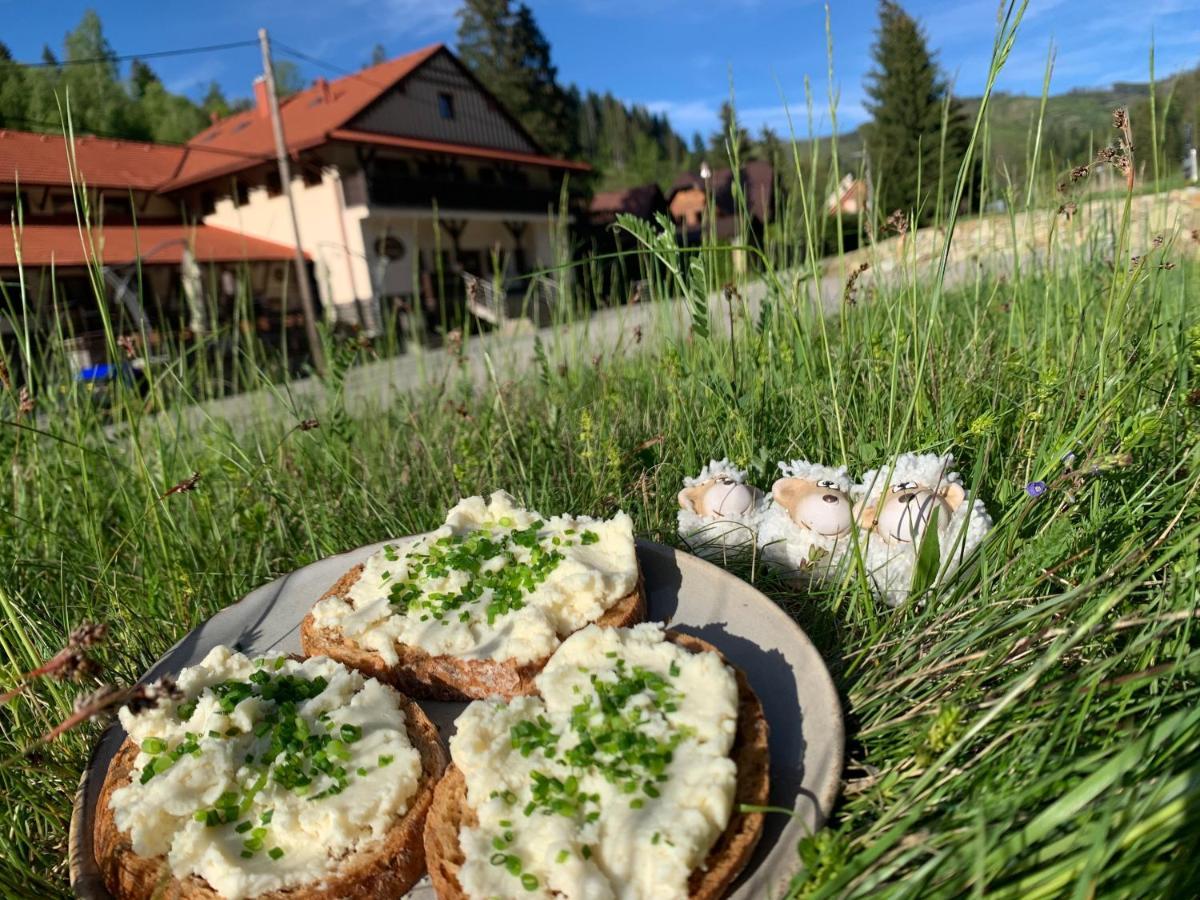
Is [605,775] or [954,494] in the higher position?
[954,494]

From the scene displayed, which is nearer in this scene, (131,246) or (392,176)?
(131,246)

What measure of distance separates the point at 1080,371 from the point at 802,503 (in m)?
0.87

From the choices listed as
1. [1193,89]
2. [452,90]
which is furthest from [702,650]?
[452,90]

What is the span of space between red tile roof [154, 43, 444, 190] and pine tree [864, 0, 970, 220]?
45.9ft

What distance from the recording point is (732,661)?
4.16 feet

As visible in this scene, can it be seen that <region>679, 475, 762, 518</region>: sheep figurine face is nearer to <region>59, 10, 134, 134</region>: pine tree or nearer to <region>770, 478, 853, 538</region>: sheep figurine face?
<region>770, 478, 853, 538</region>: sheep figurine face

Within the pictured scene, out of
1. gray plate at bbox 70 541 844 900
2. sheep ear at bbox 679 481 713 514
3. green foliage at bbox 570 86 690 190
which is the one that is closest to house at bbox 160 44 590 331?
sheep ear at bbox 679 481 713 514

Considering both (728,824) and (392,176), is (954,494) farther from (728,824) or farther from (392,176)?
(392,176)

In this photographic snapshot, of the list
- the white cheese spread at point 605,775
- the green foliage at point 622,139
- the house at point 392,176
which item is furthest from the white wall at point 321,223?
the green foliage at point 622,139

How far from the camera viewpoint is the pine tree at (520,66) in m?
35.7

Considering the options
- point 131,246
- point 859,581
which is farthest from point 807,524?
point 131,246

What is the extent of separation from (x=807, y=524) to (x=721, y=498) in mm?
236

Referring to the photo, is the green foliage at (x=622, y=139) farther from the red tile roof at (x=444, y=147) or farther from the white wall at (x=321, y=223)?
the white wall at (x=321, y=223)

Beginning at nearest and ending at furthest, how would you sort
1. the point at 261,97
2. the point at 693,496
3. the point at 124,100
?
the point at 693,496 → the point at 261,97 → the point at 124,100
